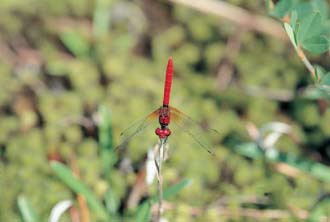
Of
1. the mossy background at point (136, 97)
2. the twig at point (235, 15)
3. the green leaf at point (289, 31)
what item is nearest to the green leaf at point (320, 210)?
the mossy background at point (136, 97)

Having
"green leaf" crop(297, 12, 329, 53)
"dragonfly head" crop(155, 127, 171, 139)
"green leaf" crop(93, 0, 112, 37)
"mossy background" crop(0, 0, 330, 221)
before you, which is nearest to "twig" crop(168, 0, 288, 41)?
"mossy background" crop(0, 0, 330, 221)

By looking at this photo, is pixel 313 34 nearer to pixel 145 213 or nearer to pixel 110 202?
pixel 145 213

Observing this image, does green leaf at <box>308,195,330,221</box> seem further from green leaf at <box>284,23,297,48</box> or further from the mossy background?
green leaf at <box>284,23,297,48</box>

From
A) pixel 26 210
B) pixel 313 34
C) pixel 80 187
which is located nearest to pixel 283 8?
pixel 313 34

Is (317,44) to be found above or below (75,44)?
below

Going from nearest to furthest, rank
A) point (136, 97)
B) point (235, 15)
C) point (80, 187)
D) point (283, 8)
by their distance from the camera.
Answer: point (283, 8) < point (80, 187) < point (136, 97) < point (235, 15)

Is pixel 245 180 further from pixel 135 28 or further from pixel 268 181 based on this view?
pixel 135 28
